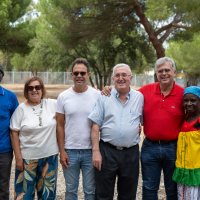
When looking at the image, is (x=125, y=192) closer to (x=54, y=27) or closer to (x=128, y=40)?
(x=54, y=27)

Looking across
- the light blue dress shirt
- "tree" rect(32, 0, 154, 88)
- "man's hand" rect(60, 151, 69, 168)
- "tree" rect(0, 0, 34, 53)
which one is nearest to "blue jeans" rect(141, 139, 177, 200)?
the light blue dress shirt

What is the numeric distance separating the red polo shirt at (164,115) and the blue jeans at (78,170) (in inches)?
29.5

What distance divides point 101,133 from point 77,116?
1.06 ft

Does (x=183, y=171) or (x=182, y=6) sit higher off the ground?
(x=182, y=6)

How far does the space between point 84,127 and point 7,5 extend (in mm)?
19478

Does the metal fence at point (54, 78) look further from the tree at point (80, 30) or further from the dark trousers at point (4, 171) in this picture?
the dark trousers at point (4, 171)

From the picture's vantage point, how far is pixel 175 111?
4.14 metres

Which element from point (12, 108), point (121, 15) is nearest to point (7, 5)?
point (121, 15)

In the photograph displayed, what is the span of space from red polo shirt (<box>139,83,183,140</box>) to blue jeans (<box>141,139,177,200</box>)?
0.12 metres

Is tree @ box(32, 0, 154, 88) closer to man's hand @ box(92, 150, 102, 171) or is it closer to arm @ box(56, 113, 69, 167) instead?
arm @ box(56, 113, 69, 167)

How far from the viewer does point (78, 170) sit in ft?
14.2

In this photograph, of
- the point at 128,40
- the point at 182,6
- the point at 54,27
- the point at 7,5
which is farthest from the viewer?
the point at 128,40

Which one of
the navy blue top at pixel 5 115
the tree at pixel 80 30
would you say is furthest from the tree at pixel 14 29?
the navy blue top at pixel 5 115

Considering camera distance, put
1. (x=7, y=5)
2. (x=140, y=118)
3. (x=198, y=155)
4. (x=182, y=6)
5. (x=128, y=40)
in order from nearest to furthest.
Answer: (x=198, y=155), (x=140, y=118), (x=182, y=6), (x=7, y=5), (x=128, y=40)
